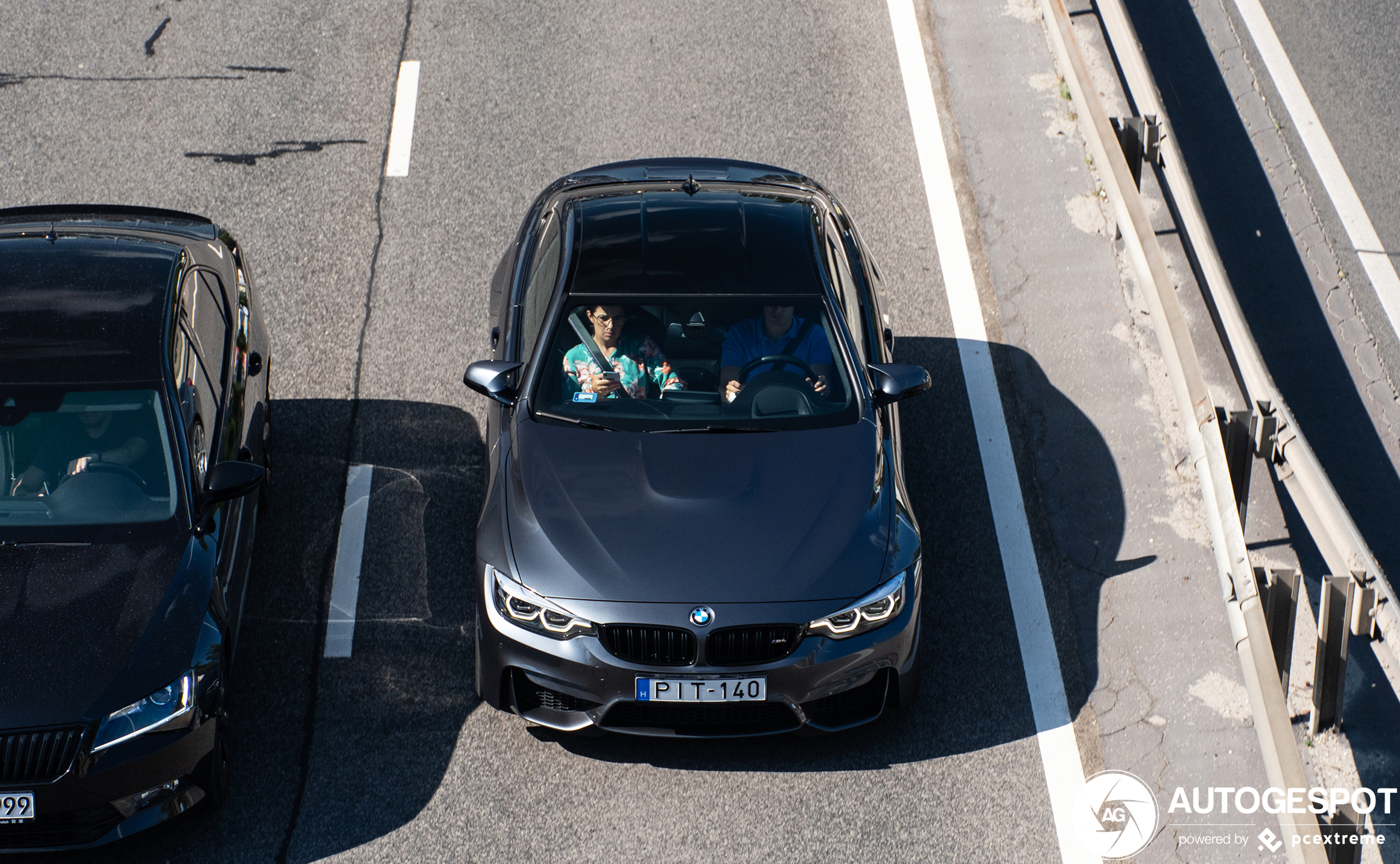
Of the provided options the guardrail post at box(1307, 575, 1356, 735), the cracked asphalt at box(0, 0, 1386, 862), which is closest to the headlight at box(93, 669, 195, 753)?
the cracked asphalt at box(0, 0, 1386, 862)

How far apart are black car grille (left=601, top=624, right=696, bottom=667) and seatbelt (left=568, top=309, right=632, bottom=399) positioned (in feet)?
4.82

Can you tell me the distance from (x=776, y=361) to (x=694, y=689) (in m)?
1.74

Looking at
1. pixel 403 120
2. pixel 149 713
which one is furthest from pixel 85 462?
pixel 403 120

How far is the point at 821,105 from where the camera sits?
1062 cm

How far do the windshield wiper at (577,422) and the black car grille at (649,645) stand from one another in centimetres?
108

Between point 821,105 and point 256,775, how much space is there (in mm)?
6891

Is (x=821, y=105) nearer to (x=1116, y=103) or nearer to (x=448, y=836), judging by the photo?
(x=1116, y=103)

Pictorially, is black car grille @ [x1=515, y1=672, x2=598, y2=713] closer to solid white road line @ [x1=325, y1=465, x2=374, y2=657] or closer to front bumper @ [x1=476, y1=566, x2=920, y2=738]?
front bumper @ [x1=476, y1=566, x2=920, y2=738]

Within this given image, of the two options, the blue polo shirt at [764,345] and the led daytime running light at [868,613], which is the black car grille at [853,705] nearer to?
the led daytime running light at [868,613]

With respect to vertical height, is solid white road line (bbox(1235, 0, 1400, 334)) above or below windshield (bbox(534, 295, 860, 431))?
above

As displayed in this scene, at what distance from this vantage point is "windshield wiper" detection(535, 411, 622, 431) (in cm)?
629

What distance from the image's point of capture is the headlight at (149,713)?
5.18 meters

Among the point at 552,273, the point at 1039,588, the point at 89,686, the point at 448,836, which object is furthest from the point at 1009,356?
the point at 89,686

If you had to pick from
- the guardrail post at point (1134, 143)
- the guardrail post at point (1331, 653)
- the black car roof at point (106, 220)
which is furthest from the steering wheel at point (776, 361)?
the guardrail post at point (1134, 143)
